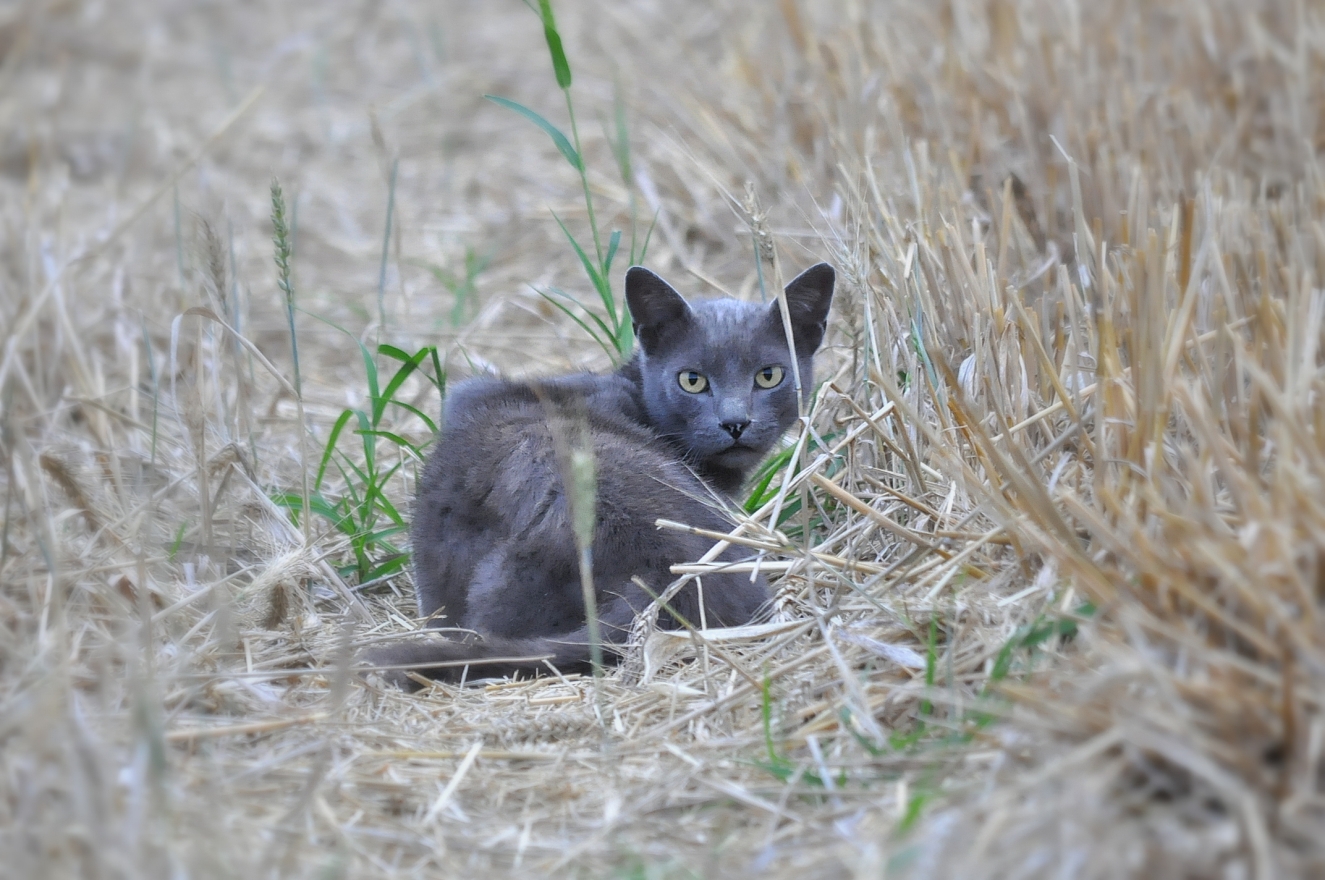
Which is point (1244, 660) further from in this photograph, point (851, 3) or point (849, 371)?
point (851, 3)

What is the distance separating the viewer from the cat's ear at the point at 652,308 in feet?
11.3

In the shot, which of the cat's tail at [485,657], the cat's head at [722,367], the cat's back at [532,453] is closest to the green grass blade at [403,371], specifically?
the cat's back at [532,453]

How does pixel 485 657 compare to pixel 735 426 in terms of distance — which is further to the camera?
pixel 735 426

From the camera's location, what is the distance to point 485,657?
8.59 feet

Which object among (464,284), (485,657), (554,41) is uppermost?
(554,41)

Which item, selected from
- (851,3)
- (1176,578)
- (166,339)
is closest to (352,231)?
(166,339)

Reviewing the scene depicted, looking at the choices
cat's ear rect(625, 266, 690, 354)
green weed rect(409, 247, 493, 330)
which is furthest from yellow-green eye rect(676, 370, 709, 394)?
green weed rect(409, 247, 493, 330)

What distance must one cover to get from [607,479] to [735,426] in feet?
2.07

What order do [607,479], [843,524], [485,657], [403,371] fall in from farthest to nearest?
1. [403,371]
2. [843,524]
3. [607,479]
4. [485,657]

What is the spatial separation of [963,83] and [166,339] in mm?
3488

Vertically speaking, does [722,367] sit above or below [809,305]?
below

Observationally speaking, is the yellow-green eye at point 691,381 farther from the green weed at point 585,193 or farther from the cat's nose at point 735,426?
the green weed at point 585,193

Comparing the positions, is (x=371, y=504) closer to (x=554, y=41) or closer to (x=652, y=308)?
(x=652, y=308)

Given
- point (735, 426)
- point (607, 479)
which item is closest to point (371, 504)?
point (607, 479)
